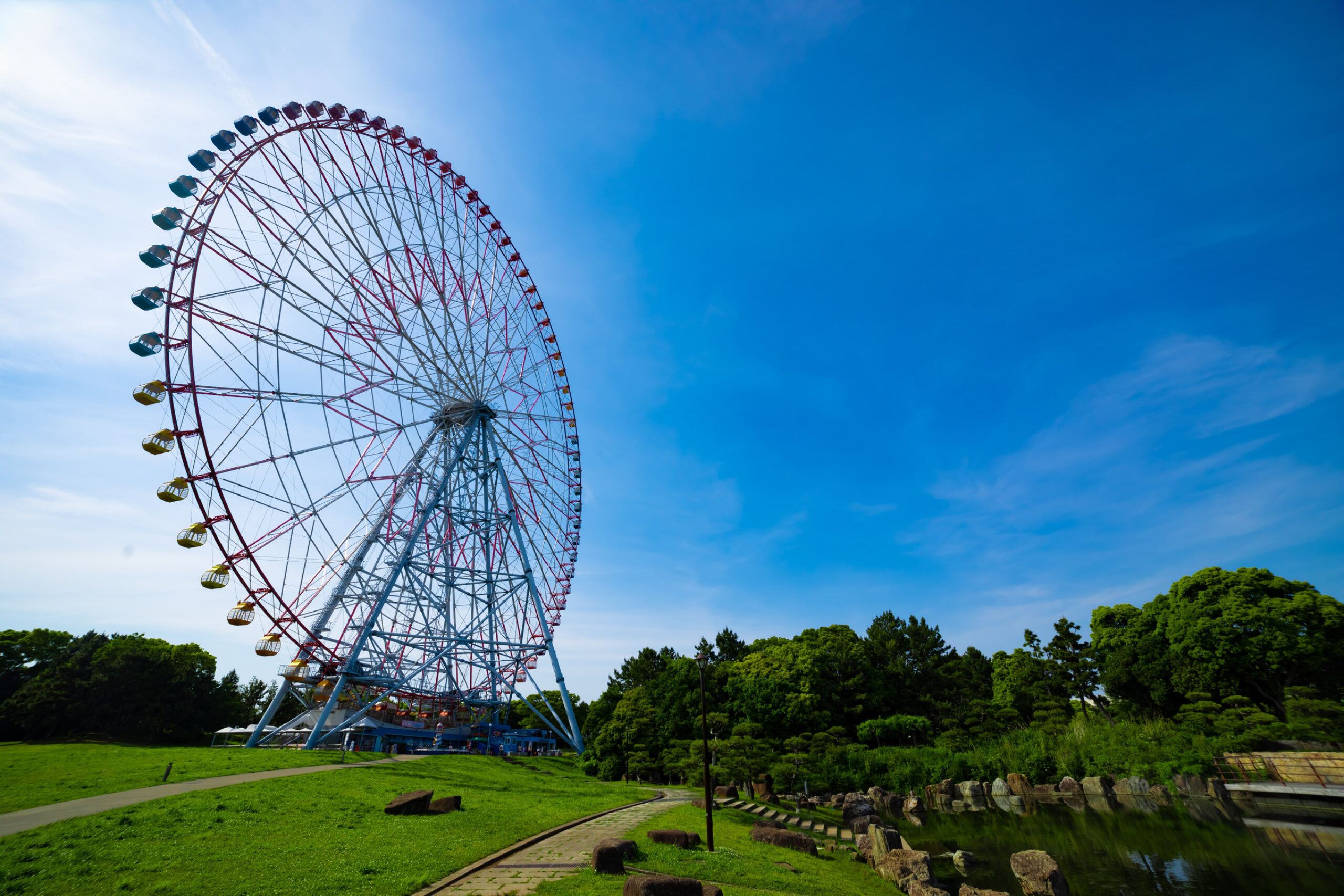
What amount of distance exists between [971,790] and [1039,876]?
1120 inches

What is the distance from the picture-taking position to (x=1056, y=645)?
169 feet

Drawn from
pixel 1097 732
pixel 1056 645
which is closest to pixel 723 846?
pixel 1097 732

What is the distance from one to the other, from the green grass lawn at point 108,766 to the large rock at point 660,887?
1504cm

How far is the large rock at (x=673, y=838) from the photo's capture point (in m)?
16.6

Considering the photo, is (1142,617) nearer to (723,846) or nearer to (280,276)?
(723,846)

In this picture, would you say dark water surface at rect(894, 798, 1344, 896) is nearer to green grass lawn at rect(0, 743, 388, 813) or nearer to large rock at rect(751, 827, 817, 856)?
large rock at rect(751, 827, 817, 856)

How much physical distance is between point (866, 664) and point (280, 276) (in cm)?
5736

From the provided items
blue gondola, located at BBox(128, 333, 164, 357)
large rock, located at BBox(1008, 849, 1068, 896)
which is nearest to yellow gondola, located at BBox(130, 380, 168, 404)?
blue gondola, located at BBox(128, 333, 164, 357)

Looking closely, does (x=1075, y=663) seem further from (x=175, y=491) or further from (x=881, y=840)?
(x=175, y=491)

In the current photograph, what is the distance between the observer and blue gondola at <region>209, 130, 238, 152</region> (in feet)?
72.1

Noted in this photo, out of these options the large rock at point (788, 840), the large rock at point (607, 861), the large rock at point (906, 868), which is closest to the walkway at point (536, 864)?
the large rock at point (607, 861)

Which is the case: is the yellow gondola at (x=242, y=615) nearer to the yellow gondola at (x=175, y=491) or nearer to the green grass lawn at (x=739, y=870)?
the yellow gondola at (x=175, y=491)

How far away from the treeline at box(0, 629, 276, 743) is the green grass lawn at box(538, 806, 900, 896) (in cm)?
Answer: 4505

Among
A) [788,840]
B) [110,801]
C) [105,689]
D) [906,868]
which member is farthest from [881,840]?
[105,689]
